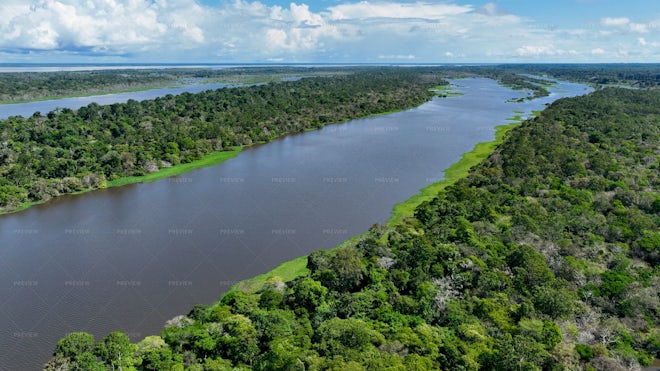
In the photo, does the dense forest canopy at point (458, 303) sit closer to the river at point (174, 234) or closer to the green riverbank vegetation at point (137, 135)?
the river at point (174, 234)

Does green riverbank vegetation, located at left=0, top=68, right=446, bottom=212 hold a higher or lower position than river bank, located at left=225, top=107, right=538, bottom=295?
higher

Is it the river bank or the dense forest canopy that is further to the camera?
the river bank

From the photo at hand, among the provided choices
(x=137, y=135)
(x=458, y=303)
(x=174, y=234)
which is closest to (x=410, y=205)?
(x=458, y=303)

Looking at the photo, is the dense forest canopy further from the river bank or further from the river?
the river

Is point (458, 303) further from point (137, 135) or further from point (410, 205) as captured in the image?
point (137, 135)

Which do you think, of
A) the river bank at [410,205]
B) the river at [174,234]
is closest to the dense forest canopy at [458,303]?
the river bank at [410,205]

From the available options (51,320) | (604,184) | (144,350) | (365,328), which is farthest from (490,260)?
(51,320)

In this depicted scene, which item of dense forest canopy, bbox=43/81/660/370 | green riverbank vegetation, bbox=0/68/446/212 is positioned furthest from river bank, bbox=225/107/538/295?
green riverbank vegetation, bbox=0/68/446/212
